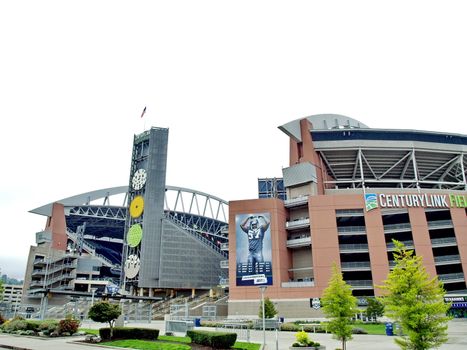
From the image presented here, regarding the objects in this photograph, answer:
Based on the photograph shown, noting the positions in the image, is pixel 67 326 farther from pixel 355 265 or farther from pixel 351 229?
pixel 351 229

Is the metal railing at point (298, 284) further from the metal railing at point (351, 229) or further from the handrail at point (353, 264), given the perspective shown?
the metal railing at point (351, 229)

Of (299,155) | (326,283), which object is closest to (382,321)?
(326,283)

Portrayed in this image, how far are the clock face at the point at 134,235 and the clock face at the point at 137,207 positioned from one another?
10.2 ft

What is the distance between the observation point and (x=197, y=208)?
137000 millimetres

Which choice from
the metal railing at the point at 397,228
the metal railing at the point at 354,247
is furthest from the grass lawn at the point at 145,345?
the metal railing at the point at 397,228

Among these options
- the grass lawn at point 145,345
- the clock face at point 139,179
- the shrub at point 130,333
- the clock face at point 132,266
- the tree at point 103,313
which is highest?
the clock face at point 139,179

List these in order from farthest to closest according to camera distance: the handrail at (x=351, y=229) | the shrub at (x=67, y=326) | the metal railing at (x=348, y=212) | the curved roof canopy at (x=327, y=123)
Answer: the curved roof canopy at (x=327, y=123) → the handrail at (x=351, y=229) → the metal railing at (x=348, y=212) → the shrub at (x=67, y=326)

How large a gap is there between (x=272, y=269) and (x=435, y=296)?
140 ft

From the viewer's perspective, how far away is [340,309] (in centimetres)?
2592

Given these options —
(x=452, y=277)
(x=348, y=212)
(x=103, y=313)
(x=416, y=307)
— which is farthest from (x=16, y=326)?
(x=452, y=277)

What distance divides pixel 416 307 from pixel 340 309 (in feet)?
20.6

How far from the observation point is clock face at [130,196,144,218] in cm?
9249

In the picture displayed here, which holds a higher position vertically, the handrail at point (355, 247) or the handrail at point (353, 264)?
the handrail at point (355, 247)

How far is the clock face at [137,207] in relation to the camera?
Result: 303 ft
